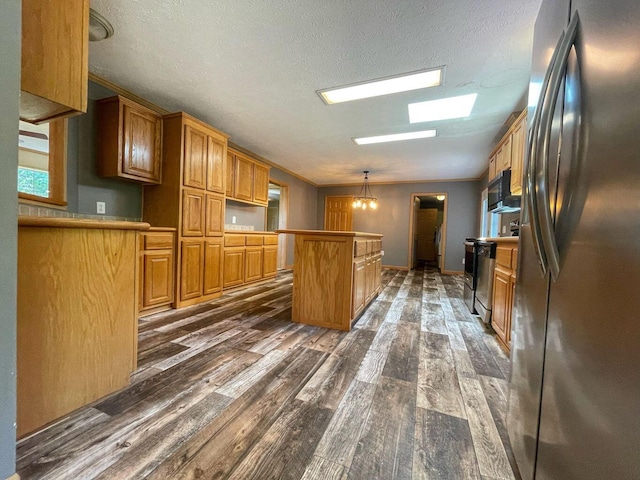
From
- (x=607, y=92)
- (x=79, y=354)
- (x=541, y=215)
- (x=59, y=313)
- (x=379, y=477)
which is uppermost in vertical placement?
(x=607, y=92)

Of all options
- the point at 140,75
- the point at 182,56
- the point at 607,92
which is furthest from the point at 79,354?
the point at 140,75

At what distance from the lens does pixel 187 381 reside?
1.54m

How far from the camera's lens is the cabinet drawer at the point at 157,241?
8.62ft

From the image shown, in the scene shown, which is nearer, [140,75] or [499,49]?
[499,49]

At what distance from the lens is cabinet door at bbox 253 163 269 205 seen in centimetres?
462

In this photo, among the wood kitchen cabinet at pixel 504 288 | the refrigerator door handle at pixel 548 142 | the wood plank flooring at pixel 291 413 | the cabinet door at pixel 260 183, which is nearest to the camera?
the refrigerator door handle at pixel 548 142

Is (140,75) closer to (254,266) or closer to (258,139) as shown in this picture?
(258,139)

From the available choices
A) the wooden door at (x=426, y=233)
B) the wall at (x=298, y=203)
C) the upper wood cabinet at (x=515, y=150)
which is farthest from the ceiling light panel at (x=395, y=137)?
the wooden door at (x=426, y=233)

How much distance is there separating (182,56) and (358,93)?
1630 mm

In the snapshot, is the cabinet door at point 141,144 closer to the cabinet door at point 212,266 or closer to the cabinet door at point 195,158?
the cabinet door at point 195,158

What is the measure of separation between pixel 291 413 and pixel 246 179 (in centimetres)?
380

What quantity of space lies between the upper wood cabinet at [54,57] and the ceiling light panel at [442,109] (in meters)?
2.76

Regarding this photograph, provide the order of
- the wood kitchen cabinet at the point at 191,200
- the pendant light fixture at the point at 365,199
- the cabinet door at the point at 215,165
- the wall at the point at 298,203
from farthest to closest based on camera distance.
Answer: the wall at the point at 298,203, the pendant light fixture at the point at 365,199, the cabinet door at the point at 215,165, the wood kitchen cabinet at the point at 191,200

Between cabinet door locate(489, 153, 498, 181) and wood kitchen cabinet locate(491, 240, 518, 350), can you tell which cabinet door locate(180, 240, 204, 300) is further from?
cabinet door locate(489, 153, 498, 181)
